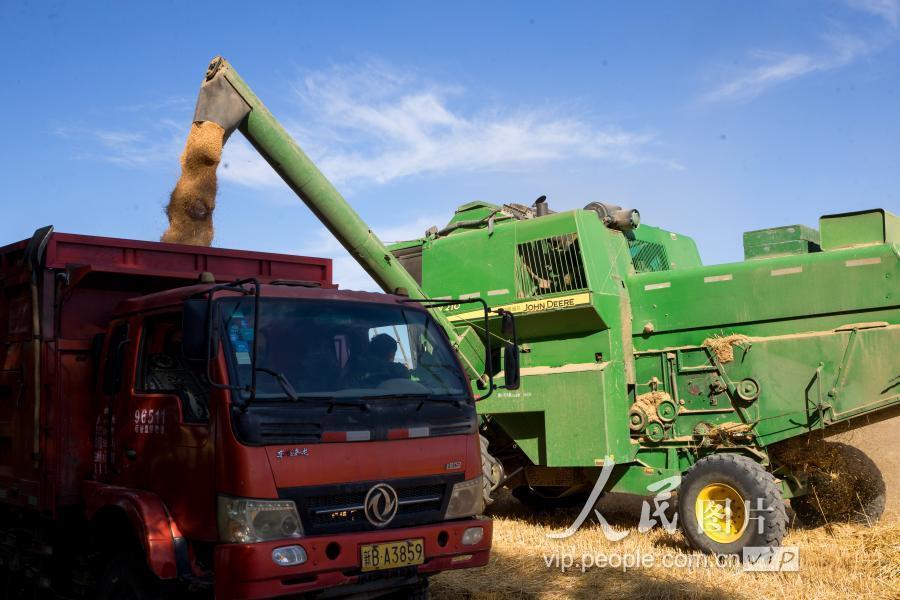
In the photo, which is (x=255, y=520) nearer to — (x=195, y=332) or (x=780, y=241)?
(x=195, y=332)

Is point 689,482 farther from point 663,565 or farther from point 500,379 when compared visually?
point 500,379

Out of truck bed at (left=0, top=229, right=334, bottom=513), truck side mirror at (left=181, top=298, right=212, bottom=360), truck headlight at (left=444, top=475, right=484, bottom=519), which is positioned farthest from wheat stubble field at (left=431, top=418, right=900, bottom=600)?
truck side mirror at (left=181, top=298, right=212, bottom=360)

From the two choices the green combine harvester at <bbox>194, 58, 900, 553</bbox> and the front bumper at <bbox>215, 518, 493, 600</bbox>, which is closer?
the front bumper at <bbox>215, 518, 493, 600</bbox>

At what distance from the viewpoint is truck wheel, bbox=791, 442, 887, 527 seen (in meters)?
8.91

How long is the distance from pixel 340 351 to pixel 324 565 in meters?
1.21

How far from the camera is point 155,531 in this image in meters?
4.79

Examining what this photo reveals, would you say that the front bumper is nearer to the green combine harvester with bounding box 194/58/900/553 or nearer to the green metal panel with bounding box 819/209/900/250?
the green combine harvester with bounding box 194/58/900/553

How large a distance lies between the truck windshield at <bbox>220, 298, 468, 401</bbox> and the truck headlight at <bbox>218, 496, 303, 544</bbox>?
547 mm

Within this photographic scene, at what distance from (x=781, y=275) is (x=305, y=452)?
18.5ft

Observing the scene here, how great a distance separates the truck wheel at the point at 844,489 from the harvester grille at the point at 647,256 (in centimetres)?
270

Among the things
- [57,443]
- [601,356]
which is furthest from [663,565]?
[57,443]

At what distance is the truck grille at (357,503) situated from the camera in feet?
15.4

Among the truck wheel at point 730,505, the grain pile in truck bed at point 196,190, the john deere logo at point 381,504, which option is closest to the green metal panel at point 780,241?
the truck wheel at point 730,505

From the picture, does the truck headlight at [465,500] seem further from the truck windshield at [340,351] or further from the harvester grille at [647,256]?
the harvester grille at [647,256]
